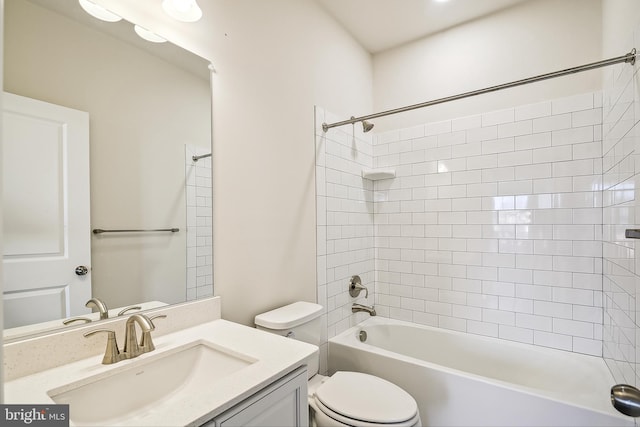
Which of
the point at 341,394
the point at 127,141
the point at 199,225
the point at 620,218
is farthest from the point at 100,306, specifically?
the point at 620,218

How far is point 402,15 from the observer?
2.37m

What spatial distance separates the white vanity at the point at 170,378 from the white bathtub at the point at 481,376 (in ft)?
3.47

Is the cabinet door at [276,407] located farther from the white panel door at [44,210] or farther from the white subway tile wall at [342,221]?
the white subway tile wall at [342,221]

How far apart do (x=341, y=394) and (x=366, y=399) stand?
127 millimetres

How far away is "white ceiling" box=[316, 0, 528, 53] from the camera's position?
2.24 m

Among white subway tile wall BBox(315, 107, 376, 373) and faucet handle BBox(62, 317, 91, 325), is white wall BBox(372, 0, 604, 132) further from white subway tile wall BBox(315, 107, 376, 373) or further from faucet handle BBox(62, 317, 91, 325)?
faucet handle BBox(62, 317, 91, 325)

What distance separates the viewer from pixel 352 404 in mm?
1498

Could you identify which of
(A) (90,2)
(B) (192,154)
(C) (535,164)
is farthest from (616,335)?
(A) (90,2)

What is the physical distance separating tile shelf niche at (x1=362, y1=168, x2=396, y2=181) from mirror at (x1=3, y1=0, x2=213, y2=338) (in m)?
1.48

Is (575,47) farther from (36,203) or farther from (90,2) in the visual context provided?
(36,203)

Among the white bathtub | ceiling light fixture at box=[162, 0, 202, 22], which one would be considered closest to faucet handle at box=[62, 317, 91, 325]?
ceiling light fixture at box=[162, 0, 202, 22]

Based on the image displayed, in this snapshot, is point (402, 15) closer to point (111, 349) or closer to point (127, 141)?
point (127, 141)

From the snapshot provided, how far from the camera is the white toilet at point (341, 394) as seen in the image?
1.41m

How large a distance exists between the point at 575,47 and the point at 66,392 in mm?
3127
